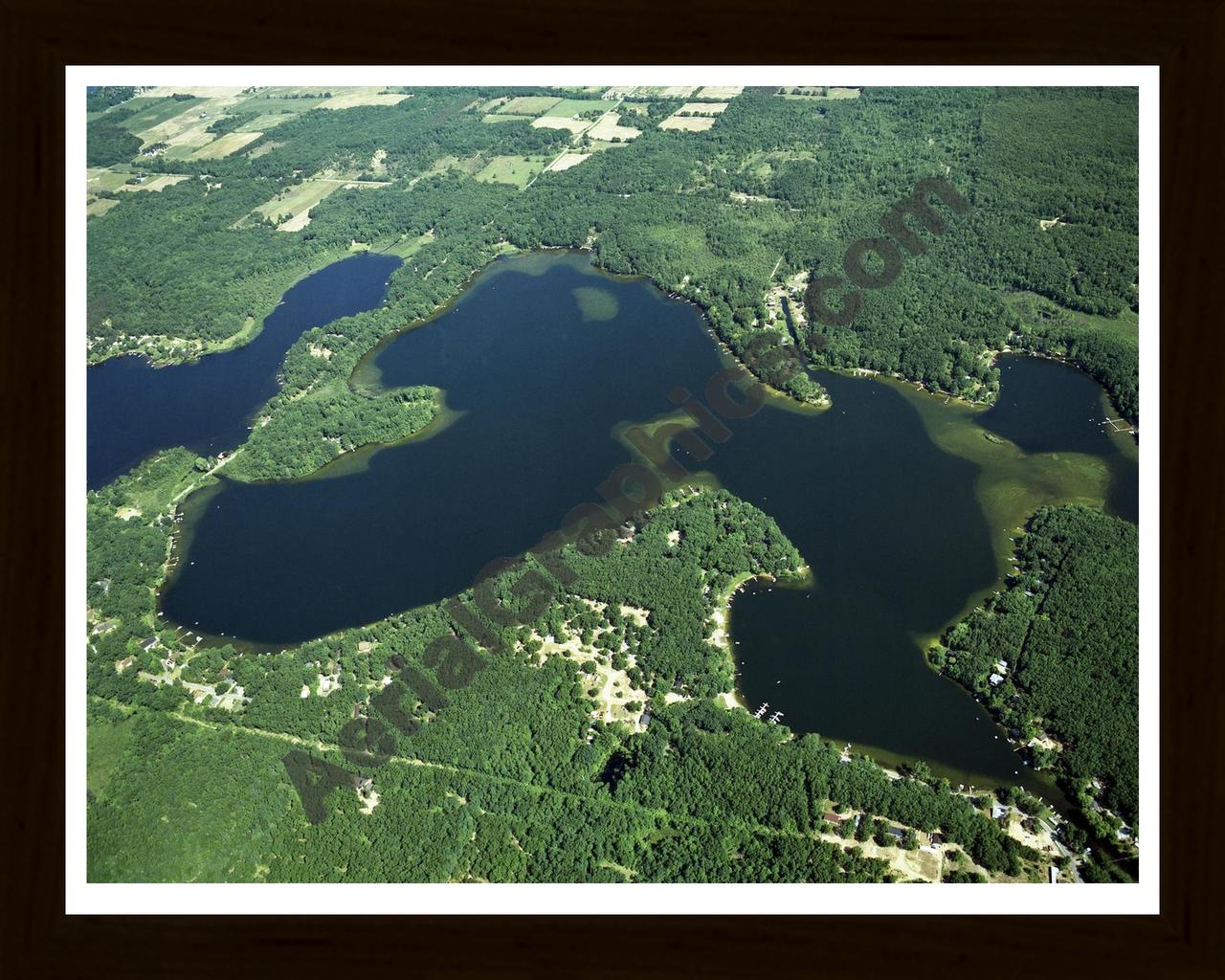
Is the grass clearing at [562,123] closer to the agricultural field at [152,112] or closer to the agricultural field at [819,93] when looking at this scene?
the agricultural field at [819,93]

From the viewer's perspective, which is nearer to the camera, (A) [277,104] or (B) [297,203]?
(B) [297,203]

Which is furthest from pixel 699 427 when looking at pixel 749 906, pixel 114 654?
pixel 749 906

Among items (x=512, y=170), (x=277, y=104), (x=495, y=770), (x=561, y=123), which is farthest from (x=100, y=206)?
(x=495, y=770)

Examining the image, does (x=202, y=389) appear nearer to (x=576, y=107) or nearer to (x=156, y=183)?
(x=156, y=183)

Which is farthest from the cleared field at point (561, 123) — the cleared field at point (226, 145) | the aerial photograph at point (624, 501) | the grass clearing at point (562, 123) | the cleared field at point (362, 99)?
the cleared field at point (226, 145)
